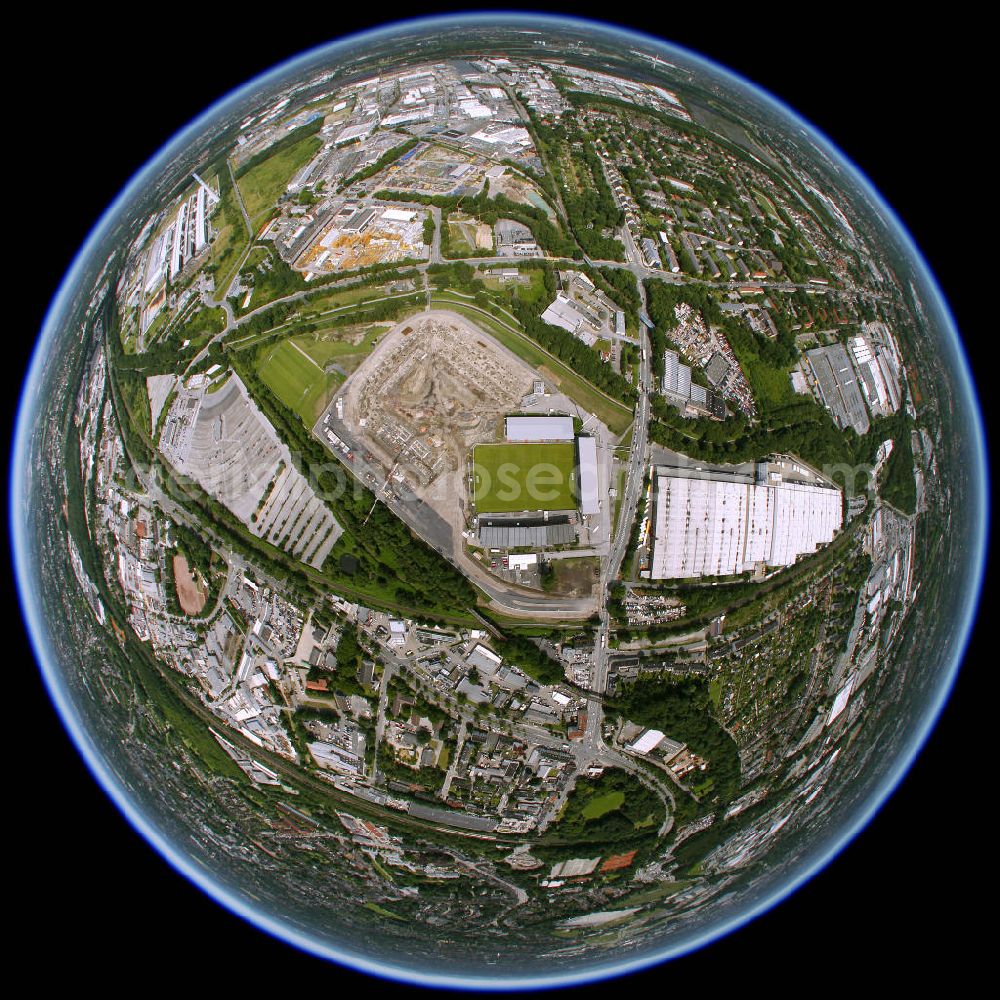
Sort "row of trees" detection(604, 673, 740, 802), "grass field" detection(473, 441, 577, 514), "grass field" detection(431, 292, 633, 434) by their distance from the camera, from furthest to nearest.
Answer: "grass field" detection(431, 292, 633, 434)
"row of trees" detection(604, 673, 740, 802)
"grass field" detection(473, 441, 577, 514)

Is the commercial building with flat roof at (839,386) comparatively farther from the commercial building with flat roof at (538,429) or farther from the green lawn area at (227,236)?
the green lawn area at (227,236)

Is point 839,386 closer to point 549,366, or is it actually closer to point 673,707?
point 549,366

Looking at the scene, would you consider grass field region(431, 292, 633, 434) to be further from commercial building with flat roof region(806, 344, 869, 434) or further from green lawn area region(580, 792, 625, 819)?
green lawn area region(580, 792, 625, 819)

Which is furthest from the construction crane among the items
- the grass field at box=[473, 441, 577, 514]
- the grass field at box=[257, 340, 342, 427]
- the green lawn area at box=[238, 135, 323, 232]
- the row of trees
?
the row of trees

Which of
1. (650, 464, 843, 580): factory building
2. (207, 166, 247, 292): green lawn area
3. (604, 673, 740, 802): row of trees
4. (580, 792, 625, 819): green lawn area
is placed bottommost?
(580, 792, 625, 819): green lawn area

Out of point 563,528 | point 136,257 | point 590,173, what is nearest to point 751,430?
point 563,528

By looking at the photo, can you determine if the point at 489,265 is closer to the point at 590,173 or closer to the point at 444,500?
the point at 590,173
